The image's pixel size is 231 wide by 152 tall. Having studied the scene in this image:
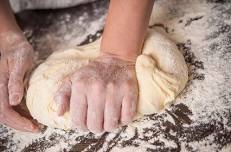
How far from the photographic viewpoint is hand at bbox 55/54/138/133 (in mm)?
1062

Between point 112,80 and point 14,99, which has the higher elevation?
point 112,80

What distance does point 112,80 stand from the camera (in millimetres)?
1092

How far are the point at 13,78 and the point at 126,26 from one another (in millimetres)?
444

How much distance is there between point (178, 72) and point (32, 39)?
0.73 metres

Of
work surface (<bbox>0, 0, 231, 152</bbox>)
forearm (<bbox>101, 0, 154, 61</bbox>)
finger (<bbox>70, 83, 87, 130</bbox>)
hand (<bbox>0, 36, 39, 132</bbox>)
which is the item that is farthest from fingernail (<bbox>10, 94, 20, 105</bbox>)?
forearm (<bbox>101, 0, 154, 61</bbox>)

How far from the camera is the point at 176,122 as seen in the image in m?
1.15

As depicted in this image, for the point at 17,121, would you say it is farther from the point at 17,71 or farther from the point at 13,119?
the point at 17,71

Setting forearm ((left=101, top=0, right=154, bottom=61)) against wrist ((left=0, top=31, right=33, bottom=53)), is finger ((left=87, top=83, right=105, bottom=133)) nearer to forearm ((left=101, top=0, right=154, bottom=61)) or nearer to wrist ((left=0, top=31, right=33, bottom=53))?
forearm ((left=101, top=0, right=154, bottom=61))

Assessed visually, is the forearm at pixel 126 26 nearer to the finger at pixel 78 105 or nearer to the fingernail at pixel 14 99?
the finger at pixel 78 105

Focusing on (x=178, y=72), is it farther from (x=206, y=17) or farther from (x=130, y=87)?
(x=206, y=17)

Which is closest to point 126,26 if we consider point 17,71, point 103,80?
point 103,80

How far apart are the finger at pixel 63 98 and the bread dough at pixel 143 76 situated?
39mm

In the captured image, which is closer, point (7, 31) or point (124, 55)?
point (124, 55)

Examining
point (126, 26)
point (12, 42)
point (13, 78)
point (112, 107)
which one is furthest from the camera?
point (12, 42)
